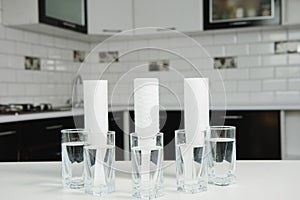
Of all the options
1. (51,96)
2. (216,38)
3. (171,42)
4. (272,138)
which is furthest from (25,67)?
(272,138)

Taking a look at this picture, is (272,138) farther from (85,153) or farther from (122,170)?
(85,153)

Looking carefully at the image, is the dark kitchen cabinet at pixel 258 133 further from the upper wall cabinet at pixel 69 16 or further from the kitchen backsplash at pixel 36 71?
the kitchen backsplash at pixel 36 71

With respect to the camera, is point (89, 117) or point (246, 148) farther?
point (246, 148)

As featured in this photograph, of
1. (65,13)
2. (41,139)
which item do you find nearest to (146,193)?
(41,139)

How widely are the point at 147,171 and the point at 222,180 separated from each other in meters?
0.21

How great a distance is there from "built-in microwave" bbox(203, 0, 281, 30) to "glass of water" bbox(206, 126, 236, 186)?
2864mm

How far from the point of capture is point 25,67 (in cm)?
350

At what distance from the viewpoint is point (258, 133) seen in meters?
3.41

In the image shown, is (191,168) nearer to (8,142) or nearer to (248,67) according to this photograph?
(8,142)

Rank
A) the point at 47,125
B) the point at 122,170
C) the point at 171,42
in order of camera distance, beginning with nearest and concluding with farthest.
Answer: the point at 122,170
the point at 47,125
the point at 171,42

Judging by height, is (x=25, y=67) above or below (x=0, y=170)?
above

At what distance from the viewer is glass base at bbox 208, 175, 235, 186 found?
95cm

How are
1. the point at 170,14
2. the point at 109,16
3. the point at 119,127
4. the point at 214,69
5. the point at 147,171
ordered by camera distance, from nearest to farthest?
the point at 147,171 < the point at 119,127 < the point at 170,14 < the point at 109,16 < the point at 214,69

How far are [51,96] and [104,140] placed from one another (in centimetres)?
307
